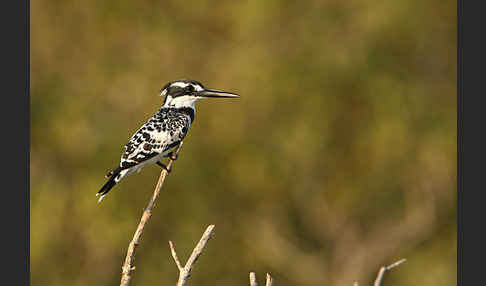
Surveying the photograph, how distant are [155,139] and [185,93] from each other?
2.31 ft

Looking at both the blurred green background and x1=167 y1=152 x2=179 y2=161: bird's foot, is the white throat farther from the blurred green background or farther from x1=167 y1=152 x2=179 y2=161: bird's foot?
the blurred green background

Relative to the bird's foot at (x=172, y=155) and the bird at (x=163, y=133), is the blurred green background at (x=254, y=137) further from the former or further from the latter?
the bird's foot at (x=172, y=155)

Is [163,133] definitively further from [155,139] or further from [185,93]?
[185,93]

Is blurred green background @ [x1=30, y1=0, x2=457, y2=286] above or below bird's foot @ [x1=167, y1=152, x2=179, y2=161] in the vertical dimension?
above

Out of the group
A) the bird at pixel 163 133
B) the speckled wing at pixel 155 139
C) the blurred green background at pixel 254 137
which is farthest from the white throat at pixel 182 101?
the blurred green background at pixel 254 137

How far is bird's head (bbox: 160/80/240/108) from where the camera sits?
5.56 meters

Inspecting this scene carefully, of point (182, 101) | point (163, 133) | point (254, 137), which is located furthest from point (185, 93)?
point (254, 137)

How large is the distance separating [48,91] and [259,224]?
585 cm

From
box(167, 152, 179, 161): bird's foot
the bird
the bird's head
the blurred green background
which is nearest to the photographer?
the bird

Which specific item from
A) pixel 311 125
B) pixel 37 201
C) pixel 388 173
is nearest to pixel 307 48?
pixel 311 125

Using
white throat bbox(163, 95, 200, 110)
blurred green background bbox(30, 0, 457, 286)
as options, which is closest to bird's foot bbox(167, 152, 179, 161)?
white throat bbox(163, 95, 200, 110)

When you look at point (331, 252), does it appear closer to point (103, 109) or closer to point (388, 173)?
point (388, 173)

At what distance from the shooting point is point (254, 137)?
46.0 ft

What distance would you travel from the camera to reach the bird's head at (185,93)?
18.2 feet
